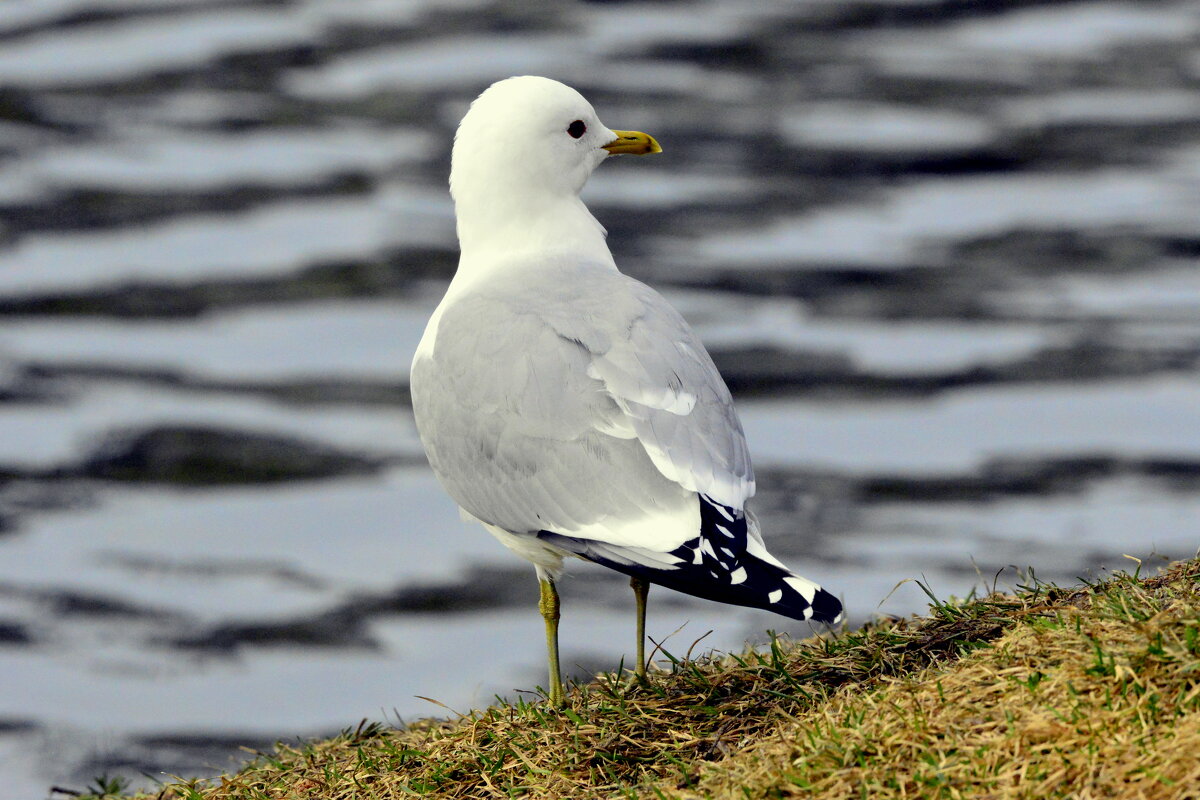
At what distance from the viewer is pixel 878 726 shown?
373cm

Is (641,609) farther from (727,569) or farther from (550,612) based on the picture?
(727,569)

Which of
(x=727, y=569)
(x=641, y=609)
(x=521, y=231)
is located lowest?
(x=641, y=609)

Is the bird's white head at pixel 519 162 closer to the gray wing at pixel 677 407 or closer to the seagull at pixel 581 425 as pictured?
the seagull at pixel 581 425

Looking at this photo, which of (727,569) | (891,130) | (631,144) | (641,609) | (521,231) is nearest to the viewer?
(727,569)

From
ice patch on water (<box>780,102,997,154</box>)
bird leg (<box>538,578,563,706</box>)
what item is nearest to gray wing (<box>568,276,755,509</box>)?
bird leg (<box>538,578,563,706</box>)

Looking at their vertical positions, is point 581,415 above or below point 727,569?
above

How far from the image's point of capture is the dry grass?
3473 millimetres

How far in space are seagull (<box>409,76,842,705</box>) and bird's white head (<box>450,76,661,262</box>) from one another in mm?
12

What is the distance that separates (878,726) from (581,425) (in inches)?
53.4

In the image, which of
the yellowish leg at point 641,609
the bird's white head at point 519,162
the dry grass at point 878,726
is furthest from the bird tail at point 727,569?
the bird's white head at point 519,162

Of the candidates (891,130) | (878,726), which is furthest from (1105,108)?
(878,726)

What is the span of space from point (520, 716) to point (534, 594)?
610cm

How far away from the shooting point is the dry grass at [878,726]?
3473mm

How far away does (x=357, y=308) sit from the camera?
1435 cm
